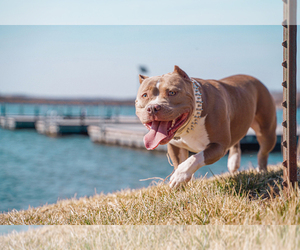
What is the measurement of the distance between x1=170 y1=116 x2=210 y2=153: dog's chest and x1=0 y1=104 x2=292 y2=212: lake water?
8461 mm

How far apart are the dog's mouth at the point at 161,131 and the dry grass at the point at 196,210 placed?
19.7 inches

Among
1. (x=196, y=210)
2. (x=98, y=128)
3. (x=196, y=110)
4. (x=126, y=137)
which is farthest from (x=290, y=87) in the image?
(x=98, y=128)

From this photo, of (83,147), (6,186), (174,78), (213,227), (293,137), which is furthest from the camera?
(83,147)

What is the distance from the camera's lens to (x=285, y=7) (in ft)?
7.68

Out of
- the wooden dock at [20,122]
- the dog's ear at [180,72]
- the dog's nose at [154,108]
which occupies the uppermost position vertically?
the dog's ear at [180,72]

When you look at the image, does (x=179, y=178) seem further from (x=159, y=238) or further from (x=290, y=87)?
(x=290, y=87)

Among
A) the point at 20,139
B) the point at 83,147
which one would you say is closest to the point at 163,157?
the point at 83,147

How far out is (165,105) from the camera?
2350mm

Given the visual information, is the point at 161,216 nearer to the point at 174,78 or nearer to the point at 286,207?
the point at 286,207

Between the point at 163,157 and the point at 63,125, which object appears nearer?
the point at 163,157

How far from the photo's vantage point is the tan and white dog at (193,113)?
238 centimetres

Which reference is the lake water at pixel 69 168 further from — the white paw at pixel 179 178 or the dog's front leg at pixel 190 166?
the white paw at pixel 179 178

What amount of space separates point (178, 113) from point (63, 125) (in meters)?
23.7

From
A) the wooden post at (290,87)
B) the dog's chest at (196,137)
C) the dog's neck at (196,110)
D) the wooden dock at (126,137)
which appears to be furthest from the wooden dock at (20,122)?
the wooden post at (290,87)
